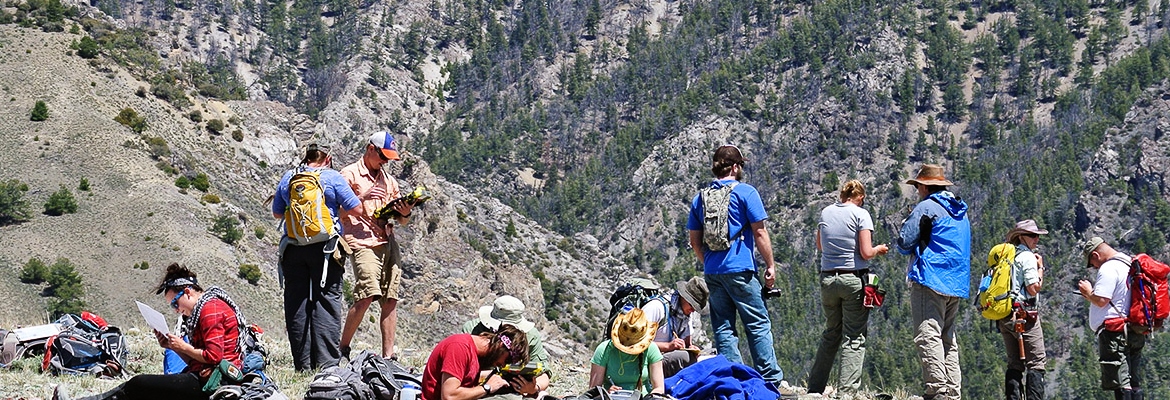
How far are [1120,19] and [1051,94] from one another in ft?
53.4

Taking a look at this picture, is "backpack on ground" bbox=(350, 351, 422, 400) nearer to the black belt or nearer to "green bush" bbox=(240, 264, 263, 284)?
the black belt

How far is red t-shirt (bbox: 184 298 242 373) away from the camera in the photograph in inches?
303

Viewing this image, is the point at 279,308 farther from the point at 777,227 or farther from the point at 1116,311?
the point at 777,227

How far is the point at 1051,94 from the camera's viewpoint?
153 metres

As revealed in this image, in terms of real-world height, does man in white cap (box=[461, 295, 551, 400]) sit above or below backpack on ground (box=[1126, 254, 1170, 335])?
below

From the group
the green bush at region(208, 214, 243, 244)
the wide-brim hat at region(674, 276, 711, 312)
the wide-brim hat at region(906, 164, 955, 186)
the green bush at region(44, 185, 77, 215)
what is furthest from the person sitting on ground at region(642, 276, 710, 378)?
the green bush at region(208, 214, 243, 244)

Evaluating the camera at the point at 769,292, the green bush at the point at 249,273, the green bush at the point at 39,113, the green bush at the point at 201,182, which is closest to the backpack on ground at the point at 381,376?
the camera at the point at 769,292

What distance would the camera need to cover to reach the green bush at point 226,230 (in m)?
39.9

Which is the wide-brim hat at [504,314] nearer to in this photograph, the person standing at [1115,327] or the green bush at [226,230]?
the person standing at [1115,327]

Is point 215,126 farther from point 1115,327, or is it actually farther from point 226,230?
point 1115,327

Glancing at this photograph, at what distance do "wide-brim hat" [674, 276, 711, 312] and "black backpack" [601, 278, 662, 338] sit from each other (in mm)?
263

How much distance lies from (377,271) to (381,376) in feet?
5.48

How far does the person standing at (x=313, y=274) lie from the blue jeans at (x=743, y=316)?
113 inches

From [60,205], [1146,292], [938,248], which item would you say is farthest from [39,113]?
[1146,292]
